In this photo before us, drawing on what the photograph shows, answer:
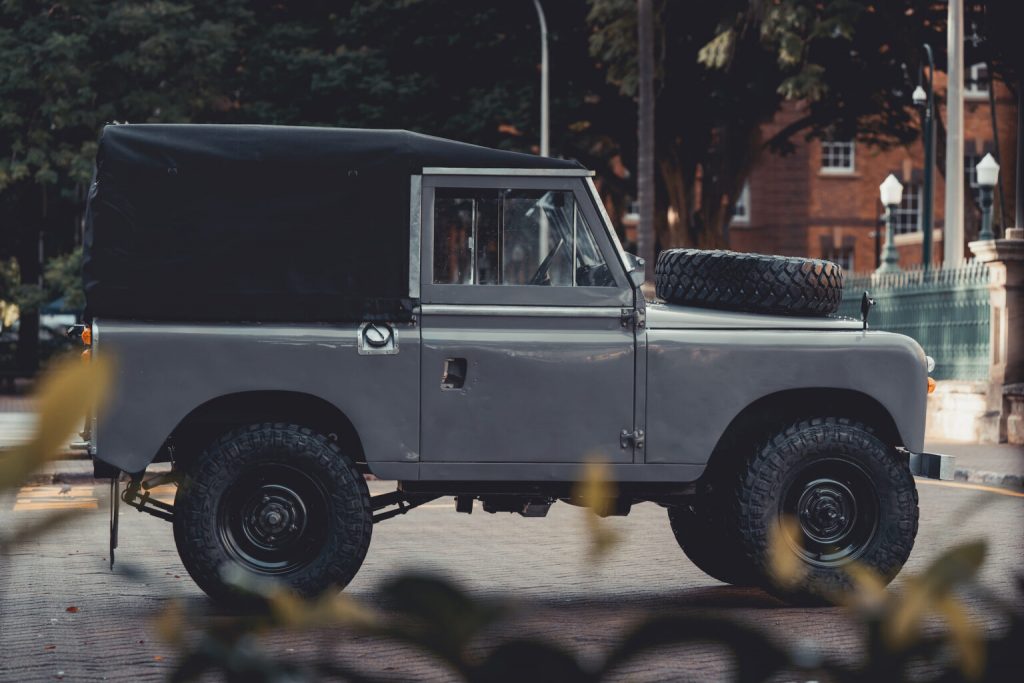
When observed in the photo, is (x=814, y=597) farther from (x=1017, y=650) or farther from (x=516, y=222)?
(x=1017, y=650)

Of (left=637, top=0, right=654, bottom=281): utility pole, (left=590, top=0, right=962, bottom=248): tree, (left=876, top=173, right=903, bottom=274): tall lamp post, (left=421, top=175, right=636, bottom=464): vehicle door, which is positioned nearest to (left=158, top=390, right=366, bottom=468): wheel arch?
(left=421, top=175, right=636, bottom=464): vehicle door

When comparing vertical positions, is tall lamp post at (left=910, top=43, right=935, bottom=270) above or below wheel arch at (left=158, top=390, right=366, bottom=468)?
above

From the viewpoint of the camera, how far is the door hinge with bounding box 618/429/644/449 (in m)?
7.91

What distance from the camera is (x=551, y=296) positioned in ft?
26.1

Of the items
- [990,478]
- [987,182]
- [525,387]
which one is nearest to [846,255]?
[987,182]

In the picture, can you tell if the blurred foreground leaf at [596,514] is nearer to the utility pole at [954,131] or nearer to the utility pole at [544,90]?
the utility pole at [954,131]

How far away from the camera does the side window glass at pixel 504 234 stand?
311 inches

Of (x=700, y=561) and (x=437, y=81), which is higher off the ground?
(x=437, y=81)

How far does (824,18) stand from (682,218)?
7114 millimetres

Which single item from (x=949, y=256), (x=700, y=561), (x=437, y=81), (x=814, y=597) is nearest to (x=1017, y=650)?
(x=814, y=597)

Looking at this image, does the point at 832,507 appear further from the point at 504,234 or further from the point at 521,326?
the point at 504,234

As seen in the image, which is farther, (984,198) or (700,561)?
(984,198)

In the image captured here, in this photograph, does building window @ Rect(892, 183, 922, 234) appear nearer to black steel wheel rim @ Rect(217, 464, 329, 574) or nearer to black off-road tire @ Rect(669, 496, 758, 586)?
black off-road tire @ Rect(669, 496, 758, 586)

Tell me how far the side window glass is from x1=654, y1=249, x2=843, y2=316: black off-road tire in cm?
48
